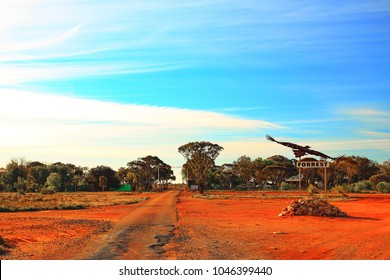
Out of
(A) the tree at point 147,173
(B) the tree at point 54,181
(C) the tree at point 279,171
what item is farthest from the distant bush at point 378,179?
(B) the tree at point 54,181

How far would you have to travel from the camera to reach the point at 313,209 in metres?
24.8

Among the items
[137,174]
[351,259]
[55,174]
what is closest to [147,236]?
[351,259]

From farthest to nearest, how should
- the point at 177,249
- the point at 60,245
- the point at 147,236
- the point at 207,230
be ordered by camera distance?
the point at 207,230, the point at 147,236, the point at 60,245, the point at 177,249

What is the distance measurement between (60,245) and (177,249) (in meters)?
4.12

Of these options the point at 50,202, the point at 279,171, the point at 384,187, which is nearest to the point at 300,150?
the point at 50,202

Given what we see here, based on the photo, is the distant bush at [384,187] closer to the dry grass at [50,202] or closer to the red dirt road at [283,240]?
the dry grass at [50,202]

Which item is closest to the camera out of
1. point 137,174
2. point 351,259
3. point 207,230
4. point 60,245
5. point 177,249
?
point 351,259

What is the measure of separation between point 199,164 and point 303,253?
62.3m

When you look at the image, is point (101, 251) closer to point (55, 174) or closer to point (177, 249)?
point (177, 249)

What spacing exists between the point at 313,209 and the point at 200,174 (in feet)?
164

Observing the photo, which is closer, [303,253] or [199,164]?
[303,253]

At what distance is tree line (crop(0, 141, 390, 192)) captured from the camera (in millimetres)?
75250

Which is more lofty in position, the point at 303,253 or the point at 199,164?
the point at 199,164
